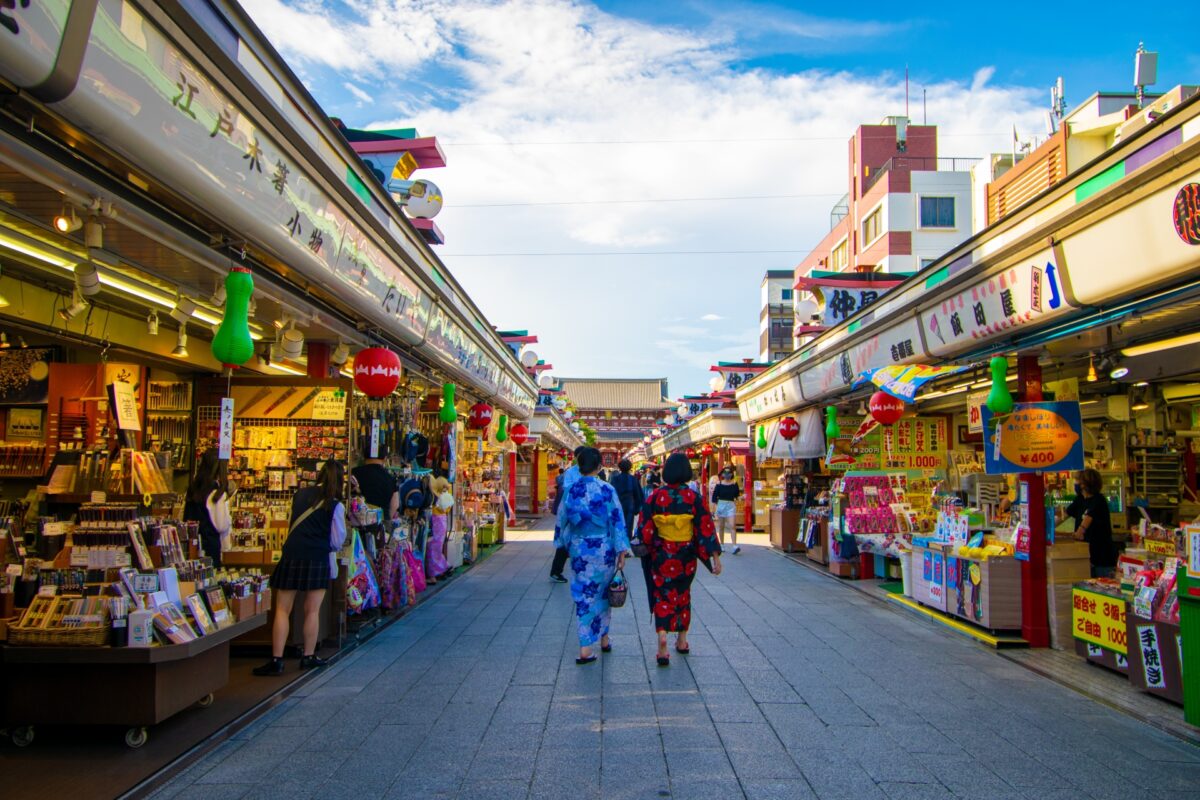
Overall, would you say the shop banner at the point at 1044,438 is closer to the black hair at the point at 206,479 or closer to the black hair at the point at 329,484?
the black hair at the point at 329,484

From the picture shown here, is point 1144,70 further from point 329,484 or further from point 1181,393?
point 329,484

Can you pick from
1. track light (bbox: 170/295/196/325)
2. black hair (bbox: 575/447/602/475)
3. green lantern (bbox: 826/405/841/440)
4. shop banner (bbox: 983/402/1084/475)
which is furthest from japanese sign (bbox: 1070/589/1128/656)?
track light (bbox: 170/295/196/325)

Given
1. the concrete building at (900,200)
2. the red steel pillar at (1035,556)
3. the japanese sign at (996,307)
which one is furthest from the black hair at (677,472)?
the concrete building at (900,200)

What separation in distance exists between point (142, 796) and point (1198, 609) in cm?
597

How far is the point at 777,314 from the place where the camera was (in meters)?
43.8

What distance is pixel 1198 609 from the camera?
488cm

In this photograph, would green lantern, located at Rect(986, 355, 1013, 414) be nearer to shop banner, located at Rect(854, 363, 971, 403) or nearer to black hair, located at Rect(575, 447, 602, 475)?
shop banner, located at Rect(854, 363, 971, 403)

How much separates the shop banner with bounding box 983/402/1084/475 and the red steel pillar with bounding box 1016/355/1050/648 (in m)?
0.15

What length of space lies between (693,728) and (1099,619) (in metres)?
3.70

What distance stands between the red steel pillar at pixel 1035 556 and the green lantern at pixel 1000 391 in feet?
0.91

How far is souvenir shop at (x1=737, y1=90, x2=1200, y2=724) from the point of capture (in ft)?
16.6

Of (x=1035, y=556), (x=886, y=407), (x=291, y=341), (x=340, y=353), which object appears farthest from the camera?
(x=886, y=407)

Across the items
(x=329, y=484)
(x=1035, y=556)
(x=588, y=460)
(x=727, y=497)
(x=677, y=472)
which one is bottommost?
(x=1035, y=556)

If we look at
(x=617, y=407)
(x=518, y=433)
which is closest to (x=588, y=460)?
(x=518, y=433)
